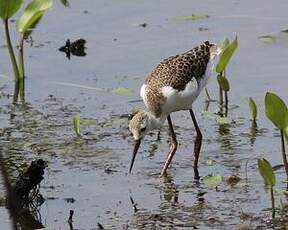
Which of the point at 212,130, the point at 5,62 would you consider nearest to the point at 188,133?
the point at 212,130

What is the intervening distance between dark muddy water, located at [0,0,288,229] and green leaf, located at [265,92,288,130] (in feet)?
2.13

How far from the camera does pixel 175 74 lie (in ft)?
25.2

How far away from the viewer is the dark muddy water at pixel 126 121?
6633 mm

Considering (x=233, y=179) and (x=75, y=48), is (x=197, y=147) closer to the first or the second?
(x=233, y=179)

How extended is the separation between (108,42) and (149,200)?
428cm

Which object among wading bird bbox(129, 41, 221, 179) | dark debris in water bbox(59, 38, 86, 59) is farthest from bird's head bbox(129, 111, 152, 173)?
dark debris in water bbox(59, 38, 86, 59)

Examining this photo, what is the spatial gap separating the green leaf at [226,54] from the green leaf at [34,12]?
168cm

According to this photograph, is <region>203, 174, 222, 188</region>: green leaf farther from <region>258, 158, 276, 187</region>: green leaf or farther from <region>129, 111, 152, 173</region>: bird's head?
<region>258, 158, 276, 187</region>: green leaf

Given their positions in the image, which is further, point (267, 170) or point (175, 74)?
point (175, 74)

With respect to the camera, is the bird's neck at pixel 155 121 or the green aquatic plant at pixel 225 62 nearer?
the bird's neck at pixel 155 121

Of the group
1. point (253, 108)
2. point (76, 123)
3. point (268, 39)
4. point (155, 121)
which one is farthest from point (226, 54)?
point (268, 39)

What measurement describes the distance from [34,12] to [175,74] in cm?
182

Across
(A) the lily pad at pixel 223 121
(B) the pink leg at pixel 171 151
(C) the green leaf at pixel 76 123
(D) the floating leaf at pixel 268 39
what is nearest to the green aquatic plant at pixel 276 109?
(B) the pink leg at pixel 171 151

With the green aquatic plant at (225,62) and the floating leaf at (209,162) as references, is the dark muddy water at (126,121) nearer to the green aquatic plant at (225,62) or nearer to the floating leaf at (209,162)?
the floating leaf at (209,162)
